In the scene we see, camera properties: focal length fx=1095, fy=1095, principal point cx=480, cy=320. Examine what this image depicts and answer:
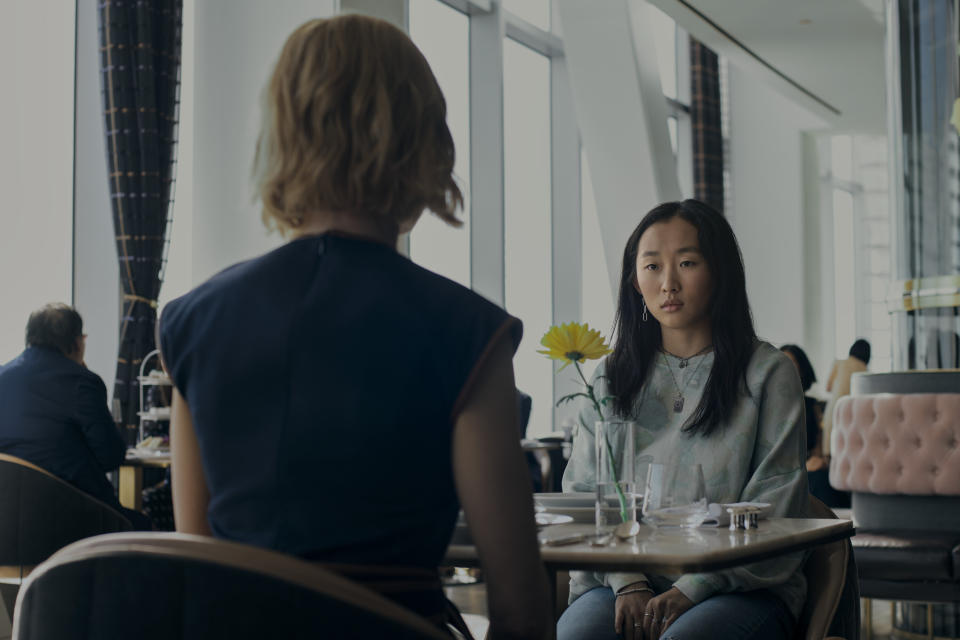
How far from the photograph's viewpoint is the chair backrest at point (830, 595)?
1997mm

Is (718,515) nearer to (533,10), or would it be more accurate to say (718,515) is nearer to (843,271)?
(533,10)

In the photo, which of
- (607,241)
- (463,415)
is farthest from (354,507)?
(607,241)

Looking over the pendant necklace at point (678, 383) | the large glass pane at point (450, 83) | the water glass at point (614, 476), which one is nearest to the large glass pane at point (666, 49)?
the large glass pane at point (450, 83)

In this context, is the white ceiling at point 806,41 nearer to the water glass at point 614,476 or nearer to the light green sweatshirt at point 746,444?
the light green sweatshirt at point 746,444

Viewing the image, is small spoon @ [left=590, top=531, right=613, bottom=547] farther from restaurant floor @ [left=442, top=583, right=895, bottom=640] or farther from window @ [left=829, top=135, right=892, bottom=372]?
window @ [left=829, top=135, right=892, bottom=372]

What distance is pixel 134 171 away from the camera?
5371 mm

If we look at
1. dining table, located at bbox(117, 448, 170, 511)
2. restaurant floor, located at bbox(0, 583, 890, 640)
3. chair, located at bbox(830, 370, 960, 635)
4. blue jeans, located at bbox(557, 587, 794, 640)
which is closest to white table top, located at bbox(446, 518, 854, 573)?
blue jeans, located at bbox(557, 587, 794, 640)

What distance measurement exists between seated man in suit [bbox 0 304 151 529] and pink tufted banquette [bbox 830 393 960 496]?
322 centimetres

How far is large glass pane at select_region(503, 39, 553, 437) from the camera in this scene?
8680 millimetres

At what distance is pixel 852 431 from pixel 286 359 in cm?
455

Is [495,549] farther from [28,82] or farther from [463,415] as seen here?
[28,82]

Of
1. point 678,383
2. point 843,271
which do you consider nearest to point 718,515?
point 678,383

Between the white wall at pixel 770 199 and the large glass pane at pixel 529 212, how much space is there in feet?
12.1

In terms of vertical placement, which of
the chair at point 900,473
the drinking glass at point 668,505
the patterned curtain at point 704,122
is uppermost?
the patterned curtain at point 704,122
